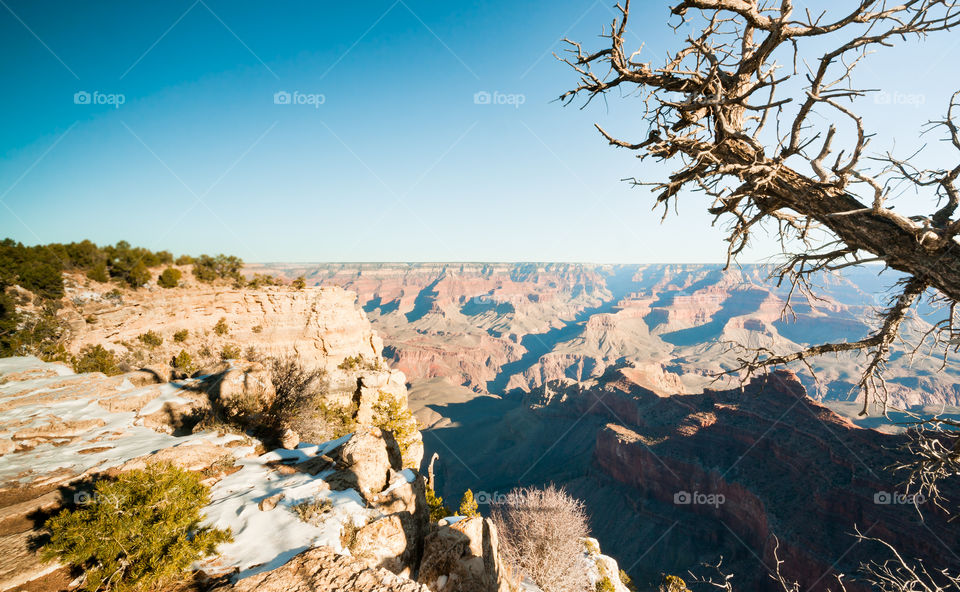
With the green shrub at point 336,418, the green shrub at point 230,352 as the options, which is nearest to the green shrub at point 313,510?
the green shrub at point 336,418

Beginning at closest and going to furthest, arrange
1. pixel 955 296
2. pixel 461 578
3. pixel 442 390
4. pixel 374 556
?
pixel 955 296 → pixel 374 556 → pixel 461 578 → pixel 442 390

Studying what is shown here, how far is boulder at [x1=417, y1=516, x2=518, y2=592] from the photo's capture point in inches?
270

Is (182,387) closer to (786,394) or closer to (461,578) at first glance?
(461,578)

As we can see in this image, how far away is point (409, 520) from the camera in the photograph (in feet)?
24.2

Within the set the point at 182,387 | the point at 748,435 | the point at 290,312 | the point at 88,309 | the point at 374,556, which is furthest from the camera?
the point at 748,435

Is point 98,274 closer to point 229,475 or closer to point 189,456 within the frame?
point 189,456

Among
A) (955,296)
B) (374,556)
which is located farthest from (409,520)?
(955,296)

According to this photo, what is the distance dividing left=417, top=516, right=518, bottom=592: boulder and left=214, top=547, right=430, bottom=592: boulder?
3.14m

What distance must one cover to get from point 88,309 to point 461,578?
2304 centimetres

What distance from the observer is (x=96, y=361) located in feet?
47.2

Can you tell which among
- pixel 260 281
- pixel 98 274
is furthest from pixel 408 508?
pixel 98 274

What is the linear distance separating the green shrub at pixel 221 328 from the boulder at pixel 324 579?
69.5ft

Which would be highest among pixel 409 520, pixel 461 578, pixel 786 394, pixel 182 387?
pixel 182 387

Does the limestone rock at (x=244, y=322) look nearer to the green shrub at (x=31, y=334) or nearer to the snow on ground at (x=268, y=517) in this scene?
the green shrub at (x=31, y=334)
